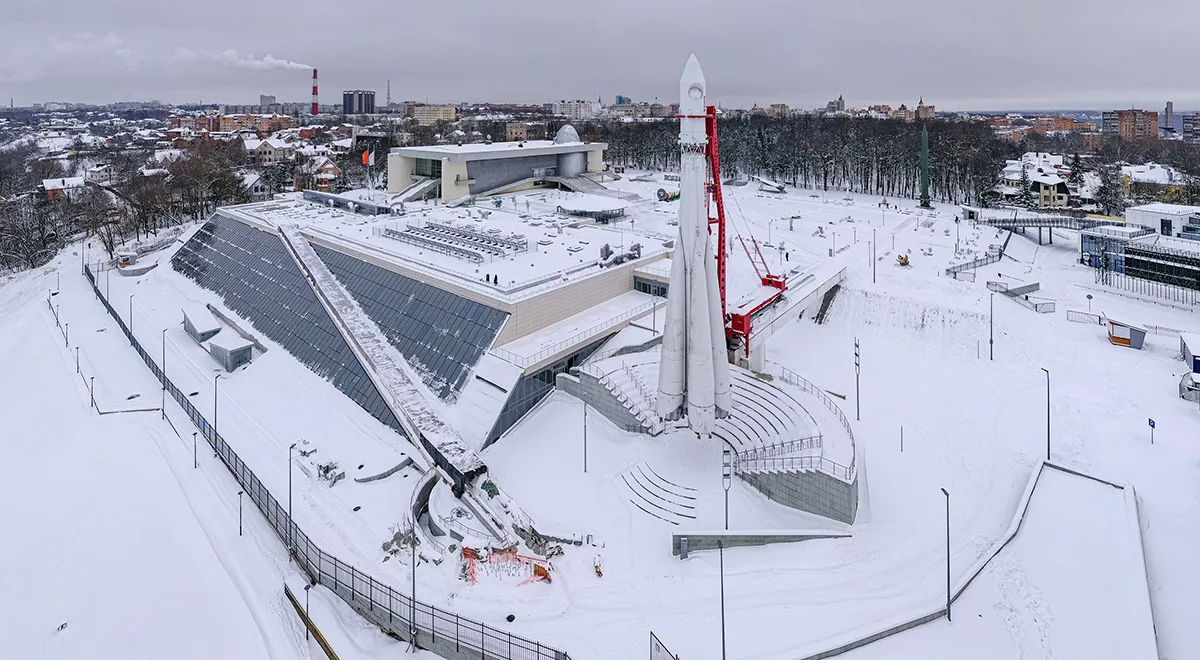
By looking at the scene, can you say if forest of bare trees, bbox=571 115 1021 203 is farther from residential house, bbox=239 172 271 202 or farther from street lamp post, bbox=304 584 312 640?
street lamp post, bbox=304 584 312 640

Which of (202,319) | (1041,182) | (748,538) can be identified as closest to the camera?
(748,538)

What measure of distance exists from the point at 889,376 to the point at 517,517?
25.7 metres

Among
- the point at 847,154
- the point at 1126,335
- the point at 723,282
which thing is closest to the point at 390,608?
the point at 723,282

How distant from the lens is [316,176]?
114812mm

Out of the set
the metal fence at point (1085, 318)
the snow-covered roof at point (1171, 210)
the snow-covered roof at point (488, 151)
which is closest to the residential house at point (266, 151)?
the snow-covered roof at point (488, 151)

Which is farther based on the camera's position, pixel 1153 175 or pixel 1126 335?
pixel 1153 175

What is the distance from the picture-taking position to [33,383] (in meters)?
43.5

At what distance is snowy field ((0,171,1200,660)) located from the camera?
21.3 metres

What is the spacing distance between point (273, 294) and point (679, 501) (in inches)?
1524

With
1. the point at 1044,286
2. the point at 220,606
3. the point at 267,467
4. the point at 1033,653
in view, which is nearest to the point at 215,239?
the point at 267,467

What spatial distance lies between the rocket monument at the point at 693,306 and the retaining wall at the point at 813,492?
145 inches

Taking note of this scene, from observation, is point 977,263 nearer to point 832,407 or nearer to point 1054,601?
point 832,407

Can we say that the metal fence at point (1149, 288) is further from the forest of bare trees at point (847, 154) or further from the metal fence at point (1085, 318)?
the forest of bare trees at point (847, 154)

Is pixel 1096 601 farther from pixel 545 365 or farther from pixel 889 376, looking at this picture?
pixel 545 365
